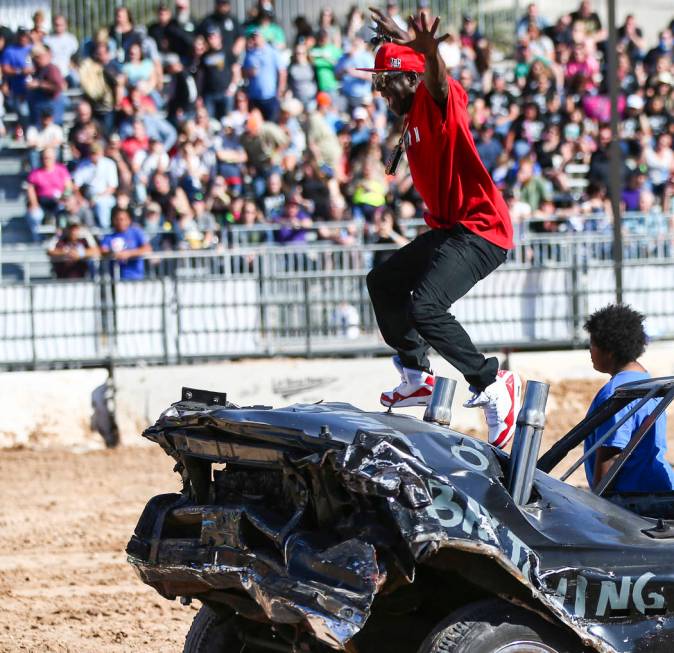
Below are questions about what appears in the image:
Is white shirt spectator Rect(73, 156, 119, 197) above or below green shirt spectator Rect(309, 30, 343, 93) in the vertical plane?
below

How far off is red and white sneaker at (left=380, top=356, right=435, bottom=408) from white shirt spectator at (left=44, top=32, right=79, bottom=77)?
44.9ft

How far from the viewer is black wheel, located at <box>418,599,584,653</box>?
3.84 metres

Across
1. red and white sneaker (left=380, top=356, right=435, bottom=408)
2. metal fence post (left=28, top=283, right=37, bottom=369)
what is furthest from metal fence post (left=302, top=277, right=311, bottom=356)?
red and white sneaker (left=380, top=356, right=435, bottom=408)

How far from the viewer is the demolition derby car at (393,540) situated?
378 centimetres

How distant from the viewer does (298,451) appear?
3971 mm

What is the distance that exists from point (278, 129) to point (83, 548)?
29.3 feet

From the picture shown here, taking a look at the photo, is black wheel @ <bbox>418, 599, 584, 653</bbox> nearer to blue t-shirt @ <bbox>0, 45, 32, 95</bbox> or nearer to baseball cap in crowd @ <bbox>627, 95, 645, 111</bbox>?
blue t-shirt @ <bbox>0, 45, 32, 95</bbox>

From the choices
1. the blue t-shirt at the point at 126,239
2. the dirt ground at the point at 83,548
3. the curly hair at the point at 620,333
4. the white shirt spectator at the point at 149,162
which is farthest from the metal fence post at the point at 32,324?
the curly hair at the point at 620,333

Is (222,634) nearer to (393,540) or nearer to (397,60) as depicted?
(393,540)

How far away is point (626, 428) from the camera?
5.56 m

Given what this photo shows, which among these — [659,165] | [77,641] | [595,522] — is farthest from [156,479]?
[659,165]

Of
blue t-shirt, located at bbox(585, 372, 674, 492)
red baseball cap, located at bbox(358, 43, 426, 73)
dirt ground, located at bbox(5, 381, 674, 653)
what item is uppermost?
red baseball cap, located at bbox(358, 43, 426, 73)

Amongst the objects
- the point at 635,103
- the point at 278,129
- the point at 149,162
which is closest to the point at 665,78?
the point at 635,103

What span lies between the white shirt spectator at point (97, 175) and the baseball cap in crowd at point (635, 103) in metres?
7.55
